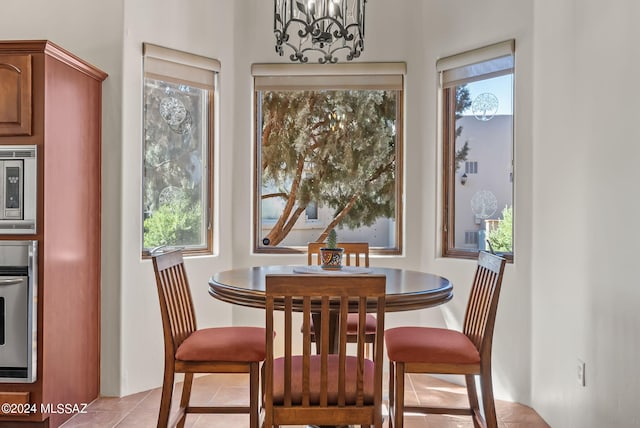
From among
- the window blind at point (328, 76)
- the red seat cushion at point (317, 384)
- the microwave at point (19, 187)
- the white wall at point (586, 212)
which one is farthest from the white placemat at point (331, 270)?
the window blind at point (328, 76)

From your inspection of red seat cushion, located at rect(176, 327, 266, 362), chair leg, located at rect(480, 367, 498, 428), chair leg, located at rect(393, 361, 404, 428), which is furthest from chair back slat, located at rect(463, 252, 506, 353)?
red seat cushion, located at rect(176, 327, 266, 362)

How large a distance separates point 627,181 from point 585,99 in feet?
2.02

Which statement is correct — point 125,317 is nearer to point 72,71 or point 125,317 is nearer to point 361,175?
point 72,71

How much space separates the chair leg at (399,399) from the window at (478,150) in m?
1.41

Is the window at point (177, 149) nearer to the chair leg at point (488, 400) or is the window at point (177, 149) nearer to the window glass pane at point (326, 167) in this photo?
the window glass pane at point (326, 167)

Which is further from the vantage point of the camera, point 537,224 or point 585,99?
point 537,224

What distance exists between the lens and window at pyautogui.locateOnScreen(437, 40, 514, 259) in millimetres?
3398

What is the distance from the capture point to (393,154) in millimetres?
3986

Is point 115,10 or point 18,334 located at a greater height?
point 115,10

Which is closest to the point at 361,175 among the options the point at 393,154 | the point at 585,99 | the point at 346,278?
the point at 393,154

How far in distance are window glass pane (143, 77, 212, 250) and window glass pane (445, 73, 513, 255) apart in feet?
5.87

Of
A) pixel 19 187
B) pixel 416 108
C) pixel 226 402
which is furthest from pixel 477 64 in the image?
pixel 19 187

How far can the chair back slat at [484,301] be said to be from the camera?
225cm

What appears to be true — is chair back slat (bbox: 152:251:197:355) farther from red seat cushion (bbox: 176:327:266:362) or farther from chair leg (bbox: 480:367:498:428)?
chair leg (bbox: 480:367:498:428)
